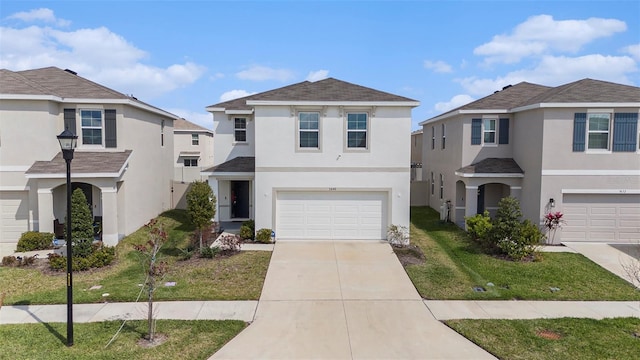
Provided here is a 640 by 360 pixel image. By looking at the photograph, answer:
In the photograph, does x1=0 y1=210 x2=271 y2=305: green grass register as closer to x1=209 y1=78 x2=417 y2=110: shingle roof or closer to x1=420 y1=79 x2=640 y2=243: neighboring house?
x1=209 y1=78 x2=417 y2=110: shingle roof

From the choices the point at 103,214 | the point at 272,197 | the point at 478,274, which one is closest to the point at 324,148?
the point at 272,197

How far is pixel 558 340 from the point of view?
339 inches

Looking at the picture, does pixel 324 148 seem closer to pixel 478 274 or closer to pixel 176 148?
pixel 478 274

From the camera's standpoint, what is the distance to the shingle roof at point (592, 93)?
1575 centimetres

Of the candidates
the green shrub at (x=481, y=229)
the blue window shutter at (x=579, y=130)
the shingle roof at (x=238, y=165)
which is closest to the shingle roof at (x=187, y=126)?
the shingle roof at (x=238, y=165)

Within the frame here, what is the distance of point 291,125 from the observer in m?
16.0

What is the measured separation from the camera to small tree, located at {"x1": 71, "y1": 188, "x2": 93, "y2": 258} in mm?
13008

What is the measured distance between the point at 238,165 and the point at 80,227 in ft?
23.5

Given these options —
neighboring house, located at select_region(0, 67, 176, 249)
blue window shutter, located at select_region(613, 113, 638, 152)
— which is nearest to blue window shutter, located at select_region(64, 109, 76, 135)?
neighboring house, located at select_region(0, 67, 176, 249)

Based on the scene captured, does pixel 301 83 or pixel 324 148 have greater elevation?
pixel 301 83

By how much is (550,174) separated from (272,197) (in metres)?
10.9

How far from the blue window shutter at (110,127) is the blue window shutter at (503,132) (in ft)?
55.2

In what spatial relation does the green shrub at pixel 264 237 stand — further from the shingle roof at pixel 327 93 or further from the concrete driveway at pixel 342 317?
the shingle roof at pixel 327 93

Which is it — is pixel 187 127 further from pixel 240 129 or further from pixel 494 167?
pixel 494 167
